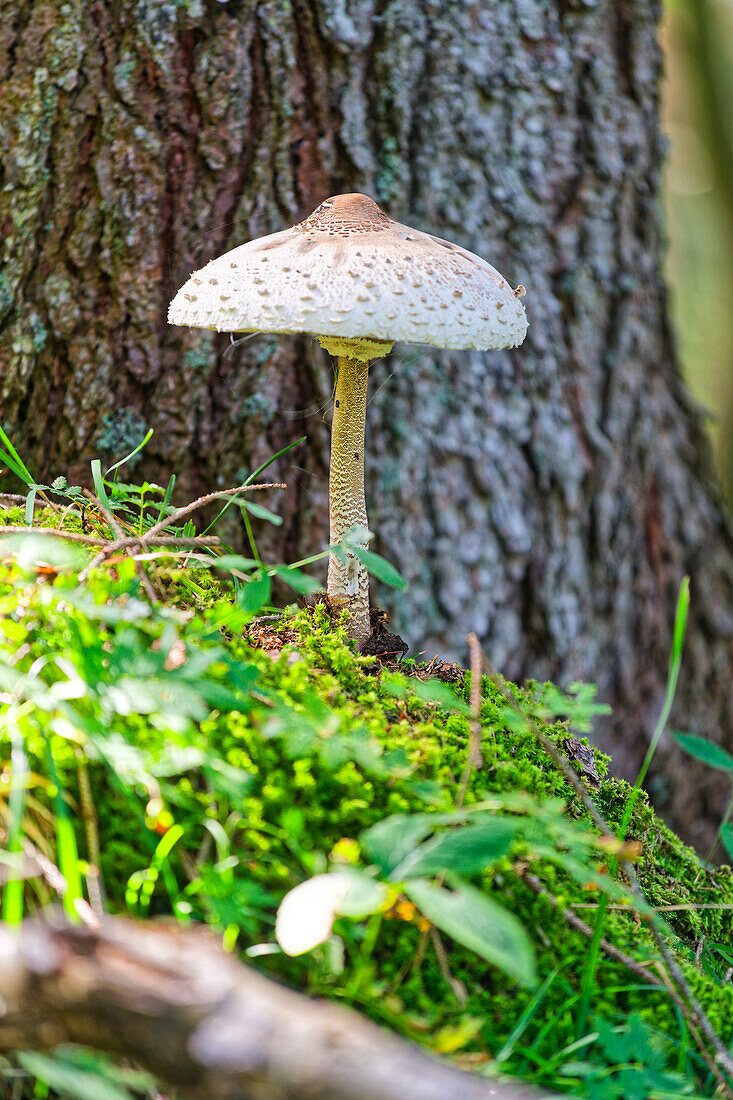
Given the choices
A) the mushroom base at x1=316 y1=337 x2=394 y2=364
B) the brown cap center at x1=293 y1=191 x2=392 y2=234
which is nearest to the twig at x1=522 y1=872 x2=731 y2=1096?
the mushroom base at x1=316 y1=337 x2=394 y2=364

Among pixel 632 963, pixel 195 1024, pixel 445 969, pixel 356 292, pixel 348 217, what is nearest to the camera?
pixel 195 1024

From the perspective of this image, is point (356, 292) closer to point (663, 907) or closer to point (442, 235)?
point (663, 907)

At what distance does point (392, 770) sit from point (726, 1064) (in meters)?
0.66

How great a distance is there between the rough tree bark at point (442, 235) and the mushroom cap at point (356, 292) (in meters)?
Answer: 1.18

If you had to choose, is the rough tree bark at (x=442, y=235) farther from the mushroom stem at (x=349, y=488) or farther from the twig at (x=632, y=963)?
the twig at (x=632, y=963)

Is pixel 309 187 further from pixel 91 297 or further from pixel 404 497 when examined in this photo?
pixel 404 497

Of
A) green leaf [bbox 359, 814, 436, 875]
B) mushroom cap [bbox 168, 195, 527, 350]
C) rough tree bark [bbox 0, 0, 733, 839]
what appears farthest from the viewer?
rough tree bark [bbox 0, 0, 733, 839]

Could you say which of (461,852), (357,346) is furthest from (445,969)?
(357,346)

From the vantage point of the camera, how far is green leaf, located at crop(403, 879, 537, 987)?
2.86 ft

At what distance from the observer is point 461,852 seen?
3.27 feet

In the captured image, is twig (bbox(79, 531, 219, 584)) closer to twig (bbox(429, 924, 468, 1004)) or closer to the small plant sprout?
the small plant sprout

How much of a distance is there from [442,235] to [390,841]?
8.59ft

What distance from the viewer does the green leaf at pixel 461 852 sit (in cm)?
98

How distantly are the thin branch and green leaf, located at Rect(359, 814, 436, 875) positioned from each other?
177 mm
